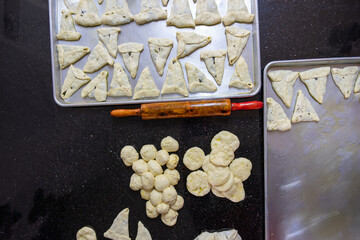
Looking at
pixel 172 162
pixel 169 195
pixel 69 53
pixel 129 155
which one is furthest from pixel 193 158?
pixel 69 53

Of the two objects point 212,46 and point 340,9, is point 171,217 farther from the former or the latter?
point 340,9

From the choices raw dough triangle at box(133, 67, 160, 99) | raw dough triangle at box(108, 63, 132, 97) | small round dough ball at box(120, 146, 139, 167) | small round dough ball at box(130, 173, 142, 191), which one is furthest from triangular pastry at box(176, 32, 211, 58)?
small round dough ball at box(130, 173, 142, 191)

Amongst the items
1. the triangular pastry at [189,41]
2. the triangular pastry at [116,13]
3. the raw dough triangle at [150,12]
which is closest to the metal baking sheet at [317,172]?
the triangular pastry at [189,41]

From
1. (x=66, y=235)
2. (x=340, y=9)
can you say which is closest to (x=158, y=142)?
(x=66, y=235)

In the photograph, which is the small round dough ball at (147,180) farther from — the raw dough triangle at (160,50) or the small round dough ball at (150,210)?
the raw dough triangle at (160,50)

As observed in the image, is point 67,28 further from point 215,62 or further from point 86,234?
point 86,234

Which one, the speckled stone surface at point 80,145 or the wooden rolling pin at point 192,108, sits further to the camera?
the speckled stone surface at point 80,145
